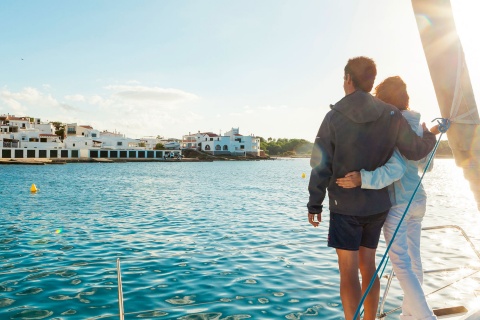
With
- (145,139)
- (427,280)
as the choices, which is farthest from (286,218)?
(145,139)

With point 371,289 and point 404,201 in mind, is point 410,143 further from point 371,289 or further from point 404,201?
point 371,289

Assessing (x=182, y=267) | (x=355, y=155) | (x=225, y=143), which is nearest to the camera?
(x=355, y=155)

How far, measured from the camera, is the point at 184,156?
141 metres

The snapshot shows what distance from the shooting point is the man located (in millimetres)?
2922

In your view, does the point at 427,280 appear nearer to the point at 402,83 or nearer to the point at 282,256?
the point at 282,256

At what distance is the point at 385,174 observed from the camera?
9.53 feet

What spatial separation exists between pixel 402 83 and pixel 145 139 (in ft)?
449

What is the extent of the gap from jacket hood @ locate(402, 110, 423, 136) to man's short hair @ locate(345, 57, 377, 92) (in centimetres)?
40

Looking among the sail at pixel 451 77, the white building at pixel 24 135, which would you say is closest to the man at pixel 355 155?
the sail at pixel 451 77

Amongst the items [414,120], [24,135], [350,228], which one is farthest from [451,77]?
[24,135]

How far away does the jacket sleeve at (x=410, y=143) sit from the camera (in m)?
3.02

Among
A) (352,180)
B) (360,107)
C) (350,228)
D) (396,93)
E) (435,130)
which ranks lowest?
(350,228)

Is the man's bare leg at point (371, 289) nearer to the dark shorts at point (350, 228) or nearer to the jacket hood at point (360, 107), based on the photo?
the dark shorts at point (350, 228)

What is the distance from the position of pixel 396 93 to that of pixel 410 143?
19.7 inches
